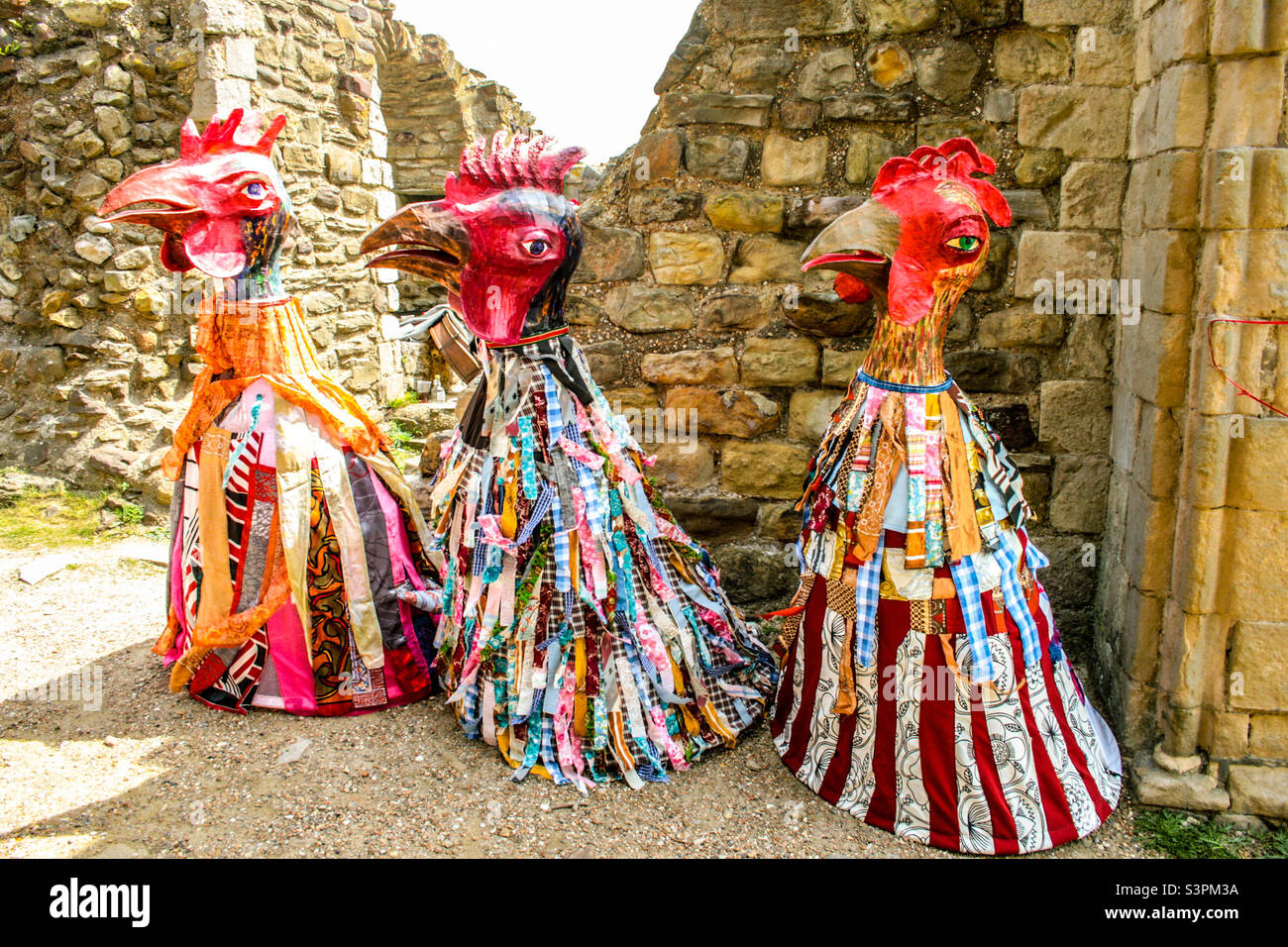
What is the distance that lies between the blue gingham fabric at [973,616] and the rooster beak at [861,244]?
2.58ft

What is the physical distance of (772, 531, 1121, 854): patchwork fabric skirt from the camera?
2.32 m

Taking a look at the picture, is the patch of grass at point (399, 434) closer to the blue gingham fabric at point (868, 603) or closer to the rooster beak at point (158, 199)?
the rooster beak at point (158, 199)

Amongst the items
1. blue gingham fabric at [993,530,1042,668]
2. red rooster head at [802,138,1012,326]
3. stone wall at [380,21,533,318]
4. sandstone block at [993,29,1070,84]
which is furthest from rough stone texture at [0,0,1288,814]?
stone wall at [380,21,533,318]

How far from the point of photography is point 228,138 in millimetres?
2834

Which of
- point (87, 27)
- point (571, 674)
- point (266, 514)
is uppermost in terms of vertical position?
point (87, 27)

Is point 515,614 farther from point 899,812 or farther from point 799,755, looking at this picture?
point 899,812

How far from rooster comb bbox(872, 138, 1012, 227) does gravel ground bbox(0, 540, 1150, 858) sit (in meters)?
1.75

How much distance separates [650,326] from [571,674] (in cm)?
141

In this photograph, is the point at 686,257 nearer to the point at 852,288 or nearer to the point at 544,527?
the point at 852,288

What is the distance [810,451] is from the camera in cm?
338

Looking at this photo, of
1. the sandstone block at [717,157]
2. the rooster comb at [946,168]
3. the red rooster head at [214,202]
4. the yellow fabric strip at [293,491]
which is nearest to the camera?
the rooster comb at [946,168]

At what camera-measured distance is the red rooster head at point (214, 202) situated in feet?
8.77

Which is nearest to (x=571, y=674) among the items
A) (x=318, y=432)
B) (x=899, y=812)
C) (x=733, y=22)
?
(x=899, y=812)

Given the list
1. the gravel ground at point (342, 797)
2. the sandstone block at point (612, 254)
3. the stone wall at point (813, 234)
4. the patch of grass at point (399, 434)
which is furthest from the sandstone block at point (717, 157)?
the patch of grass at point (399, 434)
